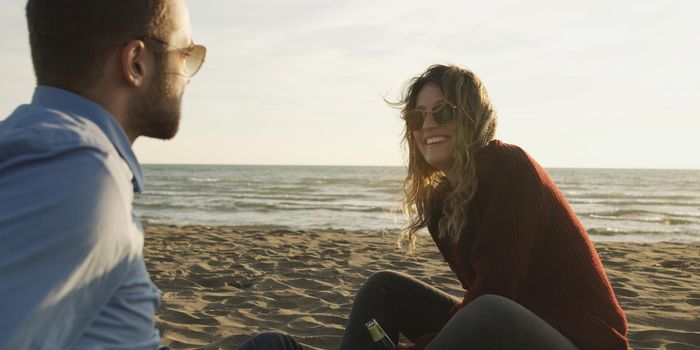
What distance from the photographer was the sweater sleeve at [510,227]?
8.11ft

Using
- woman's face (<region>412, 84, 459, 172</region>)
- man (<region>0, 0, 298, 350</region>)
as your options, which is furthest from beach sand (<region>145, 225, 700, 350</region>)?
man (<region>0, 0, 298, 350</region>)

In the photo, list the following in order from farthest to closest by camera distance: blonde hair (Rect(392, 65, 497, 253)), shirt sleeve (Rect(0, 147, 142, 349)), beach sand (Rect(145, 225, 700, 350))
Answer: beach sand (Rect(145, 225, 700, 350)) < blonde hair (Rect(392, 65, 497, 253)) < shirt sleeve (Rect(0, 147, 142, 349))

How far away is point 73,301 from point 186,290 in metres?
4.78

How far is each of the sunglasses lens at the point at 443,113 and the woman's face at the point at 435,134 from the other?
2 cm

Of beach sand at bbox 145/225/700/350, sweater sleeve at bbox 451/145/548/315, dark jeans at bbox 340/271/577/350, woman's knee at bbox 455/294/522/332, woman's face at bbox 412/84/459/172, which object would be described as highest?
woman's face at bbox 412/84/459/172

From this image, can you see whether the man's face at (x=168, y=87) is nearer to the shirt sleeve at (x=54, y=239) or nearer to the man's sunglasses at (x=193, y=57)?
the man's sunglasses at (x=193, y=57)

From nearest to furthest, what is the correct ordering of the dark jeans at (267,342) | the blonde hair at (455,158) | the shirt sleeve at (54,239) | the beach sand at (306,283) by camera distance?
1. the shirt sleeve at (54,239)
2. the dark jeans at (267,342)
3. the blonde hair at (455,158)
4. the beach sand at (306,283)

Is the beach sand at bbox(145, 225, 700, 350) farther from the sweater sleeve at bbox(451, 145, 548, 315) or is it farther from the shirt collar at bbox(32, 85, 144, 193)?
the shirt collar at bbox(32, 85, 144, 193)

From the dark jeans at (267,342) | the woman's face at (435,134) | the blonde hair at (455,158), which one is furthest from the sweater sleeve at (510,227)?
the dark jeans at (267,342)

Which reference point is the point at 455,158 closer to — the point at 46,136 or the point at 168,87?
the point at 168,87

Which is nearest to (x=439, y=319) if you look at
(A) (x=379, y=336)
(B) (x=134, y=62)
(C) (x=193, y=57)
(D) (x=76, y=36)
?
(A) (x=379, y=336)

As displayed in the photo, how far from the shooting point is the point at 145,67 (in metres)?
1.46

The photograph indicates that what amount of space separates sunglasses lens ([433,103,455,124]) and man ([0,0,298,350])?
1634 mm

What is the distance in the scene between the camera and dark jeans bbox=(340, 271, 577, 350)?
225cm
